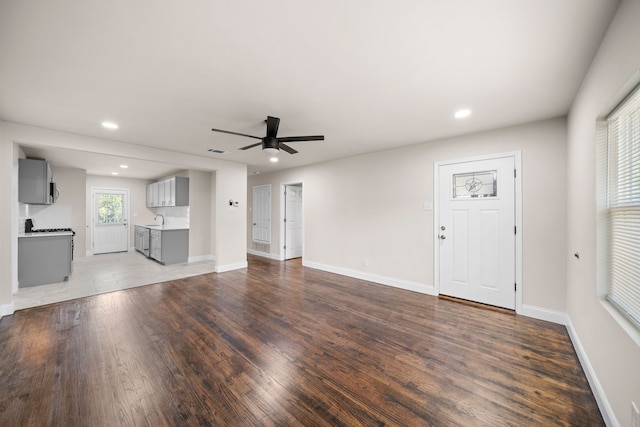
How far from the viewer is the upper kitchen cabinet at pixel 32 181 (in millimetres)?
4156

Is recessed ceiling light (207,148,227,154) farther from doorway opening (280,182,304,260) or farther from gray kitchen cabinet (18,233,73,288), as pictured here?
gray kitchen cabinet (18,233,73,288)

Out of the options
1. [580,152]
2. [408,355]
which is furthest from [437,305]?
[580,152]

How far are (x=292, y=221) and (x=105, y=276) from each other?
4188 millimetres

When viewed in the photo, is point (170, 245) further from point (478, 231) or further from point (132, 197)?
point (478, 231)

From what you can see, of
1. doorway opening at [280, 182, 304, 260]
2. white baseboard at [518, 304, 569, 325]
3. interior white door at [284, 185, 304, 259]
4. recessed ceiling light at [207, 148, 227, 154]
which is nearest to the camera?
white baseboard at [518, 304, 569, 325]

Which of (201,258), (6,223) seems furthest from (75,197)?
(6,223)

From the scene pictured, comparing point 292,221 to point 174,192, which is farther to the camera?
point 292,221

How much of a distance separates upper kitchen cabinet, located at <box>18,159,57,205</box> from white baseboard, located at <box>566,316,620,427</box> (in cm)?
728

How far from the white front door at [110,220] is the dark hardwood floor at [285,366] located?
5.19m

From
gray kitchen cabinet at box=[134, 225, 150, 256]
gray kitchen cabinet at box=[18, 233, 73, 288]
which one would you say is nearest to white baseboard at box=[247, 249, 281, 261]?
gray kitchen cabinet at box=[134, 225, 150, 256]

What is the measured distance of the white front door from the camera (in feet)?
25.1

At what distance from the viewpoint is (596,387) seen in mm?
1778

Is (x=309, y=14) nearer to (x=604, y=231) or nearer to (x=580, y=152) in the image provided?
(x=604, y=231)

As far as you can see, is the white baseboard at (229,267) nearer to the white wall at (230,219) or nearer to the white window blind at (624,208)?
the white wall at (230,219)
